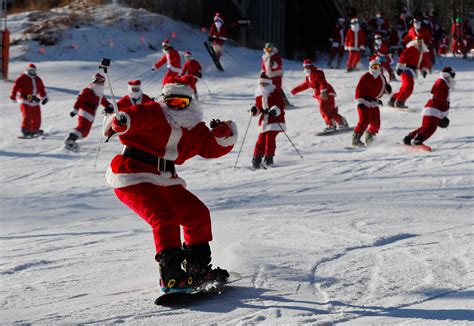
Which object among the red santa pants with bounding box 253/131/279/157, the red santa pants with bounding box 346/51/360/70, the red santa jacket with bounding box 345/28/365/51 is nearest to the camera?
the red santa pants with bounding box 253/131/279/157

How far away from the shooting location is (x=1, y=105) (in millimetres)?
17938

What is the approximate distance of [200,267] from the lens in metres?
4.82

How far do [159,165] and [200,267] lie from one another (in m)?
0.69

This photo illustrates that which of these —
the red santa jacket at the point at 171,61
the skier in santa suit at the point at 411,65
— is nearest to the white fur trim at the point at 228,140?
the skier in santa suit at the point at 411,65

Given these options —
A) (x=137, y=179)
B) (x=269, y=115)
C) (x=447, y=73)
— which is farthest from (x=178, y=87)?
(x=447, y=73)

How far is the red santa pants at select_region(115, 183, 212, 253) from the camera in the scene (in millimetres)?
4590

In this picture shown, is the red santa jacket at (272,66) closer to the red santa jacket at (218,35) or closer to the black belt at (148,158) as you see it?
the red santa jacket at (218,35)

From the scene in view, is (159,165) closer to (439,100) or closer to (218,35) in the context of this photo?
(439,100)

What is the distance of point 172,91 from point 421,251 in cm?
214

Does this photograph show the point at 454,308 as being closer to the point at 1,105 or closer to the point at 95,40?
the point at 1,105

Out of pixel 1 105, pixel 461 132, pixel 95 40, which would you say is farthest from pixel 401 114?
pixel 95 40

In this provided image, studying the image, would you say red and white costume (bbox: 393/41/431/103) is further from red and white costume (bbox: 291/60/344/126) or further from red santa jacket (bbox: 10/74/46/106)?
red santa jacket (bbox: 10/74/46/106)

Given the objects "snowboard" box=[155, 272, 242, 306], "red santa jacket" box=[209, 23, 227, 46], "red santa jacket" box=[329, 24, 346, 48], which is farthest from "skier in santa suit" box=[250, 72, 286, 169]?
"red santa jacket" box=[329, 24, 346, 48]

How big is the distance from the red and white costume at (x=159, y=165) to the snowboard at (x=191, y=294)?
0.30 metres
